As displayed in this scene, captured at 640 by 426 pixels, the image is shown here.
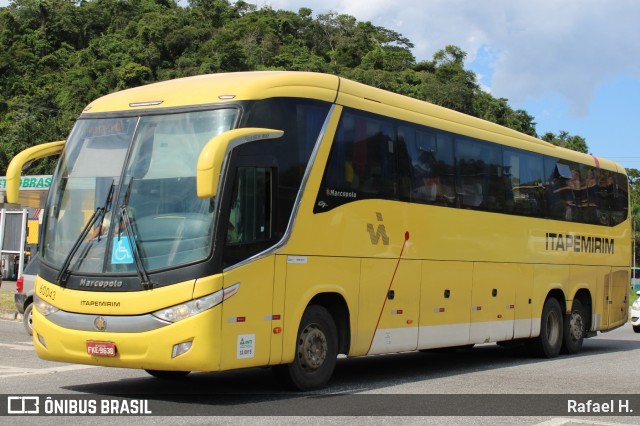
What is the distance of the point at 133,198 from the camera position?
9836mm

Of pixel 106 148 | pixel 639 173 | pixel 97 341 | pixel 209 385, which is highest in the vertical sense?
pixel 639 173

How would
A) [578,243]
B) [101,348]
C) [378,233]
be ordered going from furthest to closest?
[578,243]
[378,233]
[101,348]

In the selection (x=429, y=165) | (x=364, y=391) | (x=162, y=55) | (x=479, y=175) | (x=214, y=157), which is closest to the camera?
(x=214, y=157)

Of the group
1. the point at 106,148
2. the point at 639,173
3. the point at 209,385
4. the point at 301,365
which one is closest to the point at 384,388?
the point at 301,365

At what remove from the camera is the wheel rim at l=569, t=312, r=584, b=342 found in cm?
1809

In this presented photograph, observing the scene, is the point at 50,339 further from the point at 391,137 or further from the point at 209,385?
the point at 391,137

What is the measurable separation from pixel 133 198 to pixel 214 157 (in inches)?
59.5

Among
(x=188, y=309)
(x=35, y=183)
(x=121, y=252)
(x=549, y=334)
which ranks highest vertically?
(x=35, y=183)

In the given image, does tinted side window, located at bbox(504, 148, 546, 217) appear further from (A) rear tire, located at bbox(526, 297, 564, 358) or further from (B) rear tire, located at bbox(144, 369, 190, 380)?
(B) rear tire, located at bbox(144, 369, 190, 380)

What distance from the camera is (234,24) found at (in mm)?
114125

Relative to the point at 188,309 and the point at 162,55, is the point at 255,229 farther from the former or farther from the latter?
the point at 162,55

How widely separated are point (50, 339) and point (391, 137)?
17.5ft

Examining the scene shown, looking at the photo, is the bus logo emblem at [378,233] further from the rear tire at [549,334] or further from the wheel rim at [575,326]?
the wheel rim at [575,326]

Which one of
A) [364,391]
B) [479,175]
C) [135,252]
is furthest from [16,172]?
[479,175]
